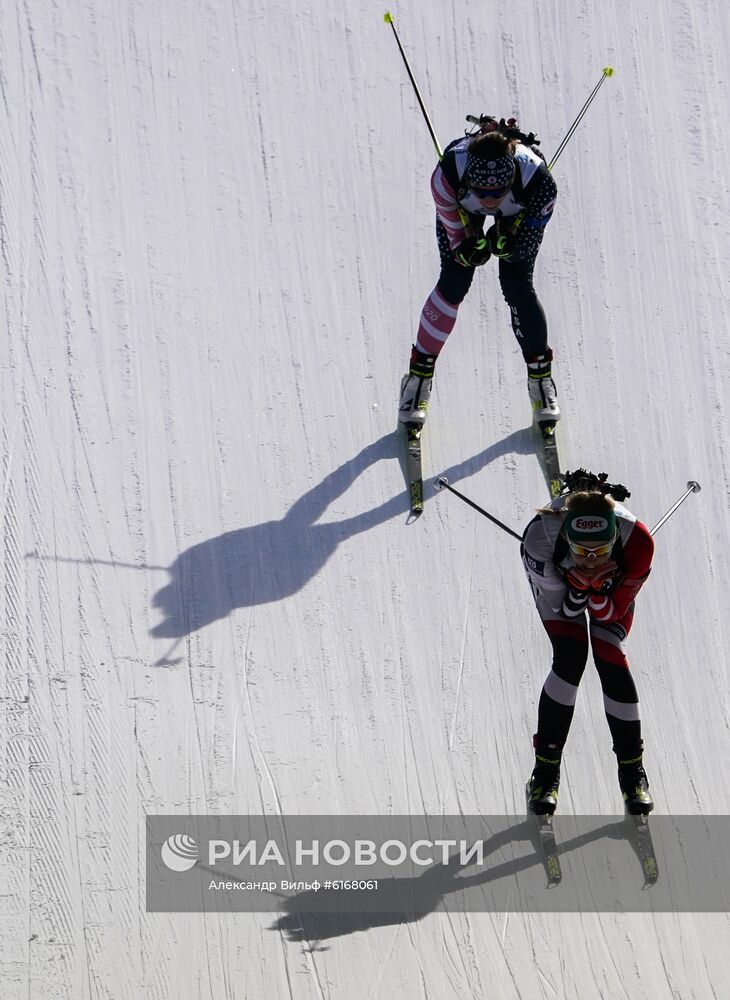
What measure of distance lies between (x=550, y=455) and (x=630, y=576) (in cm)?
173

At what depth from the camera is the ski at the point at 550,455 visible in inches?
287

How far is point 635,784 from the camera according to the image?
6.21 meters

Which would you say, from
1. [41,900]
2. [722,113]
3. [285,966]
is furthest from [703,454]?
[41,900]

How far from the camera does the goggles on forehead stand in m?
5.53

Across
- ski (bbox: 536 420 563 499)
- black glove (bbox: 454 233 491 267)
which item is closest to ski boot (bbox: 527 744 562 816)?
ski (bbox: 536 420 563 499)

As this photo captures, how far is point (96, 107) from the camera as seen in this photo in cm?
A: 860

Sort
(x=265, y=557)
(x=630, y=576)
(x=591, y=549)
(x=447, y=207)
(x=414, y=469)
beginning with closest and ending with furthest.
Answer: (x=591, y=549), (x=630, y=576), (x=447, y=207), (x=265, y=557), (x=414, y=469)

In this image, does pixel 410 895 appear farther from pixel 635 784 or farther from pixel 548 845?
pixel 635 784

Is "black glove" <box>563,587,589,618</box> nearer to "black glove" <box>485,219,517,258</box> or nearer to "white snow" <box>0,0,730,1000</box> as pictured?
"white snow" <box>0,0,730,1000</box>

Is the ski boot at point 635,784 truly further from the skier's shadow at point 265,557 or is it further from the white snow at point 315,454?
the skier's shadow at point 265,557

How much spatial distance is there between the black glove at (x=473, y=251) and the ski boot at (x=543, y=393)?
0.71 m

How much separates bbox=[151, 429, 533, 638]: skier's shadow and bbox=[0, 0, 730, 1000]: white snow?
19 millimetres

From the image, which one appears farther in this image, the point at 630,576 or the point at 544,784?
the point at 544,784

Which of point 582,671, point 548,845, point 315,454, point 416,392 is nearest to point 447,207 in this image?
point 416,392
